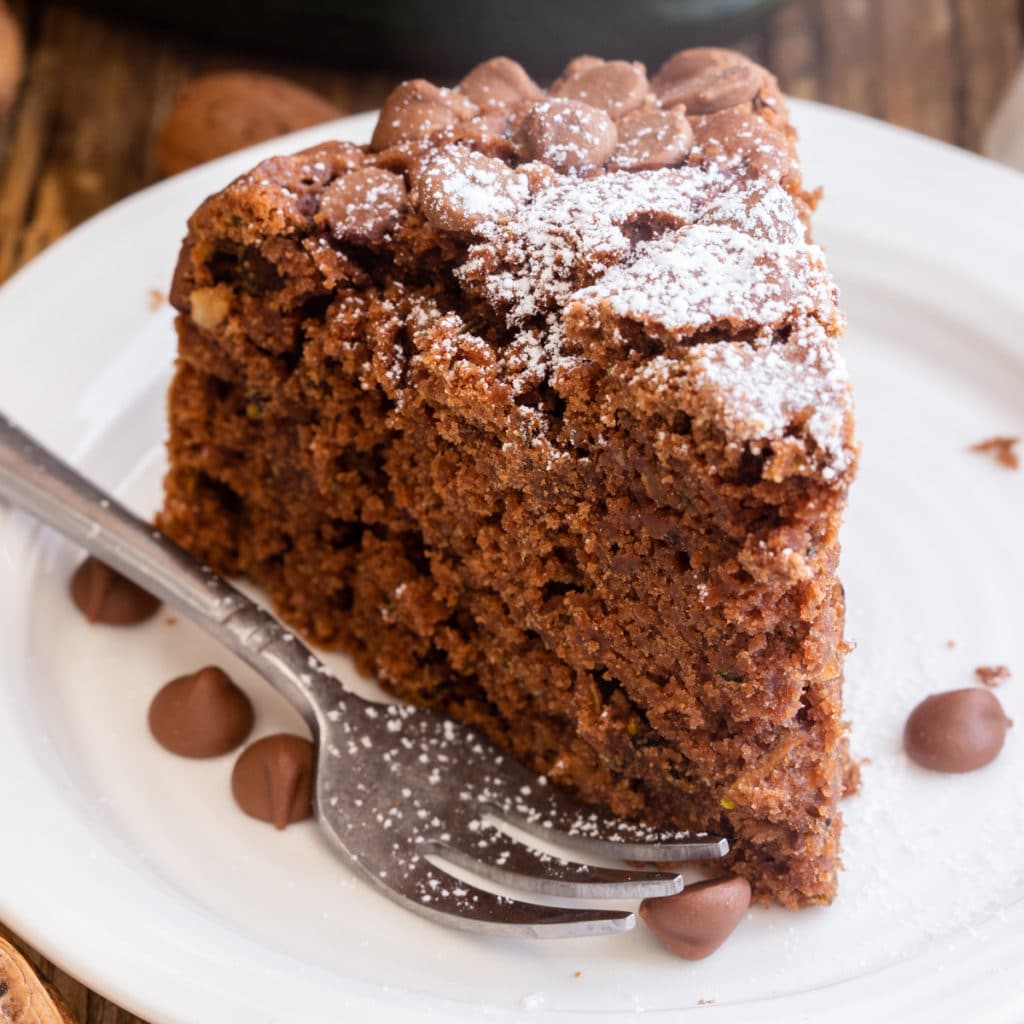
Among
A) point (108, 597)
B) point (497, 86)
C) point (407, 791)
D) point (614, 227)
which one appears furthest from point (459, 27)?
point (407, 791)

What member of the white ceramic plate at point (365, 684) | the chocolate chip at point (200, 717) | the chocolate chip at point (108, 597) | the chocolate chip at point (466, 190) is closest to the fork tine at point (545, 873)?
the white ceramic plate at point (365, 684)

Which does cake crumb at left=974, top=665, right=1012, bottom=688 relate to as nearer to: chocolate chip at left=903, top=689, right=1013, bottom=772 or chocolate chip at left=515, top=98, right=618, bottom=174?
chocolate chip at left=903, top=689, right=1013, bottom=772

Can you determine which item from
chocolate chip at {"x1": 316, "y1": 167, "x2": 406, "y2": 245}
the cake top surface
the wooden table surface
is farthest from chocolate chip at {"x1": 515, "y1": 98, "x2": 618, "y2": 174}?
the wooden table surface

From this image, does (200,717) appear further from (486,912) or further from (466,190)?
(466,190)

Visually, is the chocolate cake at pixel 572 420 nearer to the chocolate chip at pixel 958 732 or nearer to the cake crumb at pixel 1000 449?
the chocolate chip at pixel 958 732

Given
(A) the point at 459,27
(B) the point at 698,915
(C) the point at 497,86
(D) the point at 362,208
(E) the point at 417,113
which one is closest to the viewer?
(B) the point at 698,915
